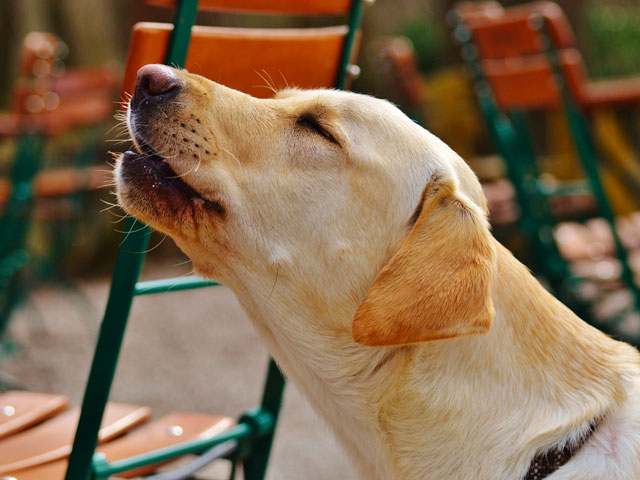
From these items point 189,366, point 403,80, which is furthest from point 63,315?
point 403,80

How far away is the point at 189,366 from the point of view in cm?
474

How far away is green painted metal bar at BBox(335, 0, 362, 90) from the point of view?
7.00ft

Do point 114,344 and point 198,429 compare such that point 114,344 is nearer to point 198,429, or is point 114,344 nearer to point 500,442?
point 198,429

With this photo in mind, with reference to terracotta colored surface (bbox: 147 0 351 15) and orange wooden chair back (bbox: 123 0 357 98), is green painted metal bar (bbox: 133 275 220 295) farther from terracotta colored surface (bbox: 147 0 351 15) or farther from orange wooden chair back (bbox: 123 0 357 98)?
terracotta colored surface (bbox: 147 0 351 15)

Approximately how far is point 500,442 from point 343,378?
346 mm

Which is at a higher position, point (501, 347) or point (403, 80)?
point (501, 347)

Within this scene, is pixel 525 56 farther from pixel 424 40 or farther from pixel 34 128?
pixel 424 40

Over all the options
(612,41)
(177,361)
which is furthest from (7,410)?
(612,41)

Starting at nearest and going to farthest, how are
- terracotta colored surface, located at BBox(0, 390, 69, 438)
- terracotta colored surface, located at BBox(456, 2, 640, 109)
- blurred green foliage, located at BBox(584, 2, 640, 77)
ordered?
1. terracotta colored surface, located at BBox(0, 390, 69, 438)
2. terracotta colored surface, located at BBox(456, 2, 640, 109)
3. blurred green foliage, located at BBox(584, 2, 640, 77)

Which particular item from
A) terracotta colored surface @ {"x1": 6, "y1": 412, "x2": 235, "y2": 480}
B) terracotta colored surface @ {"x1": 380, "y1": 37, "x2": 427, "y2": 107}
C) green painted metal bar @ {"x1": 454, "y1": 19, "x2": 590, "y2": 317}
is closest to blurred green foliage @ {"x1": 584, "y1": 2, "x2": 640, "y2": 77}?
terracotta colored surface @ {"x1": 380, "y1": 37, "x2": 427, "y2": 107}

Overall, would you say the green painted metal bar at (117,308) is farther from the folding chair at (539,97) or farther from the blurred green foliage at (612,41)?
the blurred green foliage at (612,41)

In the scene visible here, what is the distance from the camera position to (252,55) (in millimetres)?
1901

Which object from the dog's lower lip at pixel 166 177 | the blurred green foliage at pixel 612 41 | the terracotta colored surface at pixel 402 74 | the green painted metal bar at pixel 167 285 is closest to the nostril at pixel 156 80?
the dog's lower lip at pixel 166 177

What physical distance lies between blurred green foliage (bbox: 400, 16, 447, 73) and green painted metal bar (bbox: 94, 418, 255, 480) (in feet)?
26.6
